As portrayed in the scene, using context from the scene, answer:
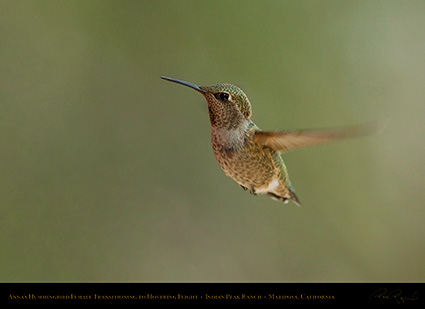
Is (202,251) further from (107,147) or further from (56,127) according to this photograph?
(56,127)

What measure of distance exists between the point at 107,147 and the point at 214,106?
2.51m

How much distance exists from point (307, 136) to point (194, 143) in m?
2.63

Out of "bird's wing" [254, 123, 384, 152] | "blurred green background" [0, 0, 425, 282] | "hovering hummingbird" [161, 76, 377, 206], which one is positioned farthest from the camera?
"blurred green background" [0, 0, 425, 282]

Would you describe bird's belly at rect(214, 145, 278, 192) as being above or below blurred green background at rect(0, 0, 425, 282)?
above

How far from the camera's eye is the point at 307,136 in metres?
0.89
